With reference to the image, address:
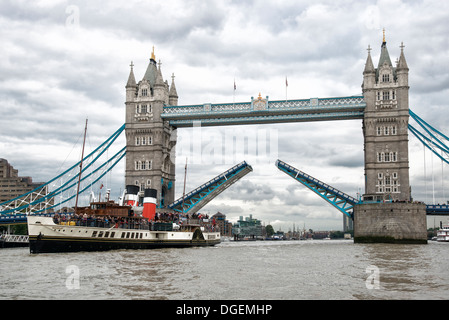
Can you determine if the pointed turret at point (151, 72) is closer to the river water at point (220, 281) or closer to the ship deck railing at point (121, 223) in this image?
the ship deck railing at point (121, 223)

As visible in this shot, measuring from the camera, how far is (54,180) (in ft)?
199

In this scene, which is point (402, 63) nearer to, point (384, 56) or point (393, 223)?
point (384, 56)

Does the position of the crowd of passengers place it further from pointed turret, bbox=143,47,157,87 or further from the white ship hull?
pointed turret, bbox=143,47,157,87

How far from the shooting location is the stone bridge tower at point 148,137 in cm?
6184

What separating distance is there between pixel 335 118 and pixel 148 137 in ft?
78.4

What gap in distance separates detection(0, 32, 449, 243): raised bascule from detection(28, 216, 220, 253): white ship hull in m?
15.9

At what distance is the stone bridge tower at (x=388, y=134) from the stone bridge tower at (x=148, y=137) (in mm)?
25454

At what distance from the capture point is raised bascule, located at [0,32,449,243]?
2052 inches

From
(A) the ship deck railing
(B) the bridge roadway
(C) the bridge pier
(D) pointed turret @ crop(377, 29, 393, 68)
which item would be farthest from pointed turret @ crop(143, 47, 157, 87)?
(C) the bridge pier

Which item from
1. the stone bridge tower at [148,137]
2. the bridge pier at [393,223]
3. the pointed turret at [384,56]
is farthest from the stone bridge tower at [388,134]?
the stone bridge tower at [148,137]

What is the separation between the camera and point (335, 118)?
58.7 meters

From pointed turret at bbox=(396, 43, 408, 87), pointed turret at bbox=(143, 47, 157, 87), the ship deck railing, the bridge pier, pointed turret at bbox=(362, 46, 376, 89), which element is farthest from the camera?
pointed turret at bbox=(143, 47, 157, 87)
